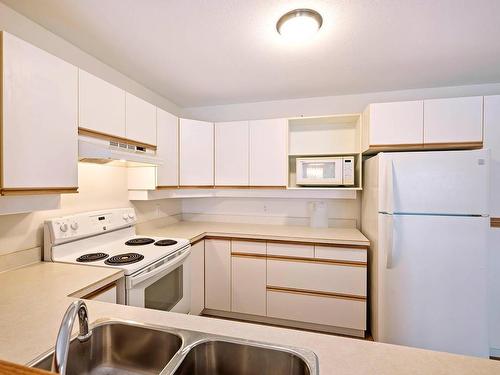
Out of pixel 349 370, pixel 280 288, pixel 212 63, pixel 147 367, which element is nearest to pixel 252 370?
pixel 349 370

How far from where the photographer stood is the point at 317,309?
2.24 metres

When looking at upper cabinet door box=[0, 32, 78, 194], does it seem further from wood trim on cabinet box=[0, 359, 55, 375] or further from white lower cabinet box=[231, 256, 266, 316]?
white lower cabinet box=[231, 256, 266, 316]

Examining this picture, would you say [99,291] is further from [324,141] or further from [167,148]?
[324,141]

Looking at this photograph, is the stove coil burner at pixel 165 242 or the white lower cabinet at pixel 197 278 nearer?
the stove coil burner at pixel 165 242

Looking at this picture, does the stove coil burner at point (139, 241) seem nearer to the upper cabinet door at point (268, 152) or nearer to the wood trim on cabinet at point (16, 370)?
the upper cabinet door at point (268, 152)

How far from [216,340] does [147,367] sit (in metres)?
0.31

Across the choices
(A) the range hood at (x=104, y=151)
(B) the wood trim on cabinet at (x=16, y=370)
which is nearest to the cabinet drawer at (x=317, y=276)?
(A) the range hood at (x=104, y=151)

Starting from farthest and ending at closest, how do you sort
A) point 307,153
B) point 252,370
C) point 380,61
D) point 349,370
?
point 307,153 → point 380,61 → point 252,370 → point 349,370

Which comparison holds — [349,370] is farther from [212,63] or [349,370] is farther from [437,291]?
[212,63]

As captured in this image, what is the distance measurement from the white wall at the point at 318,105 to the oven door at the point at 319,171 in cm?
64

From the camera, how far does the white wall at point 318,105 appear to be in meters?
2.43

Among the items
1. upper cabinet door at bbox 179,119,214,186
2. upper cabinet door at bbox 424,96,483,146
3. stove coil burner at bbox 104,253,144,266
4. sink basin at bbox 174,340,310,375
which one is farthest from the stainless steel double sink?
upper cabinet door at bbox 424,96,483,146

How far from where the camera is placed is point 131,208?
229cm

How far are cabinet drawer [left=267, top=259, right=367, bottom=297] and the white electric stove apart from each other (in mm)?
828
